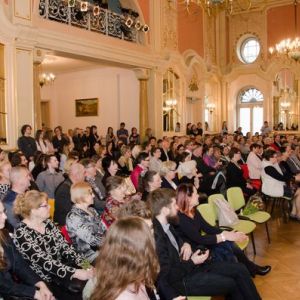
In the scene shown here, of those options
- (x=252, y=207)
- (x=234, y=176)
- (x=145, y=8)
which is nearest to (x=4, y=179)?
(x=252, y=207)

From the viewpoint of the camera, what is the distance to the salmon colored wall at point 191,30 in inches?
580

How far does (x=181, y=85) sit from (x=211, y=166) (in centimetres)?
686

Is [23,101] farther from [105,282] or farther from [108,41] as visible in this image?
[105,282]

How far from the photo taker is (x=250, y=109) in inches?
696

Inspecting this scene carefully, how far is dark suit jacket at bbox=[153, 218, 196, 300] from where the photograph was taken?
2.93 m

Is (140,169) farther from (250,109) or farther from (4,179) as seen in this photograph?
(250,109)

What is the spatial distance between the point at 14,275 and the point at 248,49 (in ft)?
53.3

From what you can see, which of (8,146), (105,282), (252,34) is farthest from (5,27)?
(252,34)

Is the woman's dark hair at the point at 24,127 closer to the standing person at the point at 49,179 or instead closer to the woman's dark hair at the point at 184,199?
the standing person at the point at 49,179

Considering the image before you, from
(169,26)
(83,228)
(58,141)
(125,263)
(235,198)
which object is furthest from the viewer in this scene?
(169,26)

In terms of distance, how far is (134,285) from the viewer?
6.19ft

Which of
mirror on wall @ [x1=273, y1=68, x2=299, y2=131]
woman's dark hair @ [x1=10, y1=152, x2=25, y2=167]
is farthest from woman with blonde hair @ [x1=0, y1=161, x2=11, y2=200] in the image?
mirror on wall @ [x1=273, y1=68, x2=299, y2=131]

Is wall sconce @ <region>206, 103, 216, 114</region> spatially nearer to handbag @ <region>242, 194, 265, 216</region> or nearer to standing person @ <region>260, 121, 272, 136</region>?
standing person @ <region>260, 121, 272, 136</region>

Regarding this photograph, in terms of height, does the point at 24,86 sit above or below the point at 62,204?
above
